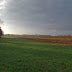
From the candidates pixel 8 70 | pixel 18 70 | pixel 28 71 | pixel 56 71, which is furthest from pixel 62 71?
pixel 8 70

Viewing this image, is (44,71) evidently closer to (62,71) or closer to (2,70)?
(62,71)

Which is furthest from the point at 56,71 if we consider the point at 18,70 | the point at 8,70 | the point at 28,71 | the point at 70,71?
the point at 8,70

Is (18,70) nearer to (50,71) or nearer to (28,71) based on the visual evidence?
(28,71)

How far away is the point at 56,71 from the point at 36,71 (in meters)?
1.50

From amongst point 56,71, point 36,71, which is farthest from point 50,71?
point 36,71

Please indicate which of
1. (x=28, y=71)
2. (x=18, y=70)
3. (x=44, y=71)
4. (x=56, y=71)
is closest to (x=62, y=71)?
(x=56, y=71)

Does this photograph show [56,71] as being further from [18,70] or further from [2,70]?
[2,70]

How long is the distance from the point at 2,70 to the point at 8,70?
445 mm

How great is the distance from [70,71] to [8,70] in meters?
4.65

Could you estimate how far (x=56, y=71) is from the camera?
10.0m

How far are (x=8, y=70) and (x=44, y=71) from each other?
269cm

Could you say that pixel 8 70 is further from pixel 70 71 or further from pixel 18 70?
pixel 70 71

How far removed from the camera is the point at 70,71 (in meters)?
10.1

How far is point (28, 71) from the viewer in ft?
32.4
